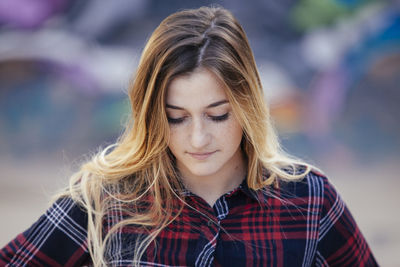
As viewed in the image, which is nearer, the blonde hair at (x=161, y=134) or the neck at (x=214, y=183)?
the blonde hair at (x=161, y=134)

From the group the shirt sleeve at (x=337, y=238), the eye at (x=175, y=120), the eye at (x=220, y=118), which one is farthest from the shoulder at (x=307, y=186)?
the eye at (x=175, y=120)

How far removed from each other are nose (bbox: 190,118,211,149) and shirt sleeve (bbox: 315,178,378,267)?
574mm

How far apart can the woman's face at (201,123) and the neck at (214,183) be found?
13cm

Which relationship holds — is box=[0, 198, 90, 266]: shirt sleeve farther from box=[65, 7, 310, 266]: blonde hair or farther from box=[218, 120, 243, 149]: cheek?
box=[218, 120, 243, 149]: cheek

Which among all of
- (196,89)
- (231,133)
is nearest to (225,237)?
(231,133)

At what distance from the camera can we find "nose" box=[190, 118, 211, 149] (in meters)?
1.82

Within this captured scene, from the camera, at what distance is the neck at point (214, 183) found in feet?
6.77

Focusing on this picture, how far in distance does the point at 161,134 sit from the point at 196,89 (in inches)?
8.7

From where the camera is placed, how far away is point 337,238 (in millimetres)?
2047

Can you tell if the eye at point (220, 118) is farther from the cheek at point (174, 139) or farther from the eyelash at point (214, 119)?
the cheek at point (174, 139)

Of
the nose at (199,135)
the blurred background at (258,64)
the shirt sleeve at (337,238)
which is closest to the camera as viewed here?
the nose at (199,135)

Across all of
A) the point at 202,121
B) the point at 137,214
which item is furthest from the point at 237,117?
the point at 137,214

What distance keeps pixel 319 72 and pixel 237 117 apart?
516 cm

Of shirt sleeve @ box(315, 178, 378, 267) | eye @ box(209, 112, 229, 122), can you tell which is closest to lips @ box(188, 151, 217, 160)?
eye @ box(209, 112, 229, 122)
